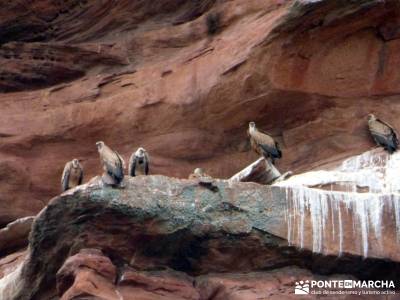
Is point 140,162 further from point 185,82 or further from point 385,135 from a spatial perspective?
point 385,135

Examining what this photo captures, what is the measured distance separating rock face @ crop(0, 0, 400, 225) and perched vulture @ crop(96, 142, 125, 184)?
6.68ft

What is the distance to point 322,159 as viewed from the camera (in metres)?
22.6

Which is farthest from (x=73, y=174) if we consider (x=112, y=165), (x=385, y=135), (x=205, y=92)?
(x=385, y=135)

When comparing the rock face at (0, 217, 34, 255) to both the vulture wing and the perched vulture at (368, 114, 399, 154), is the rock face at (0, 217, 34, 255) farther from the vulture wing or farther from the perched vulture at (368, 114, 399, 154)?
the perched vulture at (368, 114, 399, 154)

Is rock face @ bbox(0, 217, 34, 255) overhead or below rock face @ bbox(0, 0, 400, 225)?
below

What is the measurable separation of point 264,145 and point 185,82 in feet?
7.10

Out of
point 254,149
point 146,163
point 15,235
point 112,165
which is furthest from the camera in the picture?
point 254,149

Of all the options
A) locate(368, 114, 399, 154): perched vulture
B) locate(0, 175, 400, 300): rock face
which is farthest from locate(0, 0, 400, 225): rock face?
locate(0, 175, 400, 300): rock face

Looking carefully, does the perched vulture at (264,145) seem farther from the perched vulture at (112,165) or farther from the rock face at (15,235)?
the rock face at (15,235)

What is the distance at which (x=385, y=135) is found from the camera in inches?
856

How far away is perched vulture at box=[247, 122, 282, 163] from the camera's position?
22391 mm

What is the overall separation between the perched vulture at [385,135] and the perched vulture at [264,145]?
1516 mm

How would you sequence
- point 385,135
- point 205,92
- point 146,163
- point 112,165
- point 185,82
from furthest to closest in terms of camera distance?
point 185,82
point 205,92
point 146,163
point 385,135
point 112,165

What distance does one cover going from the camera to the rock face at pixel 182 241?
756 inches
